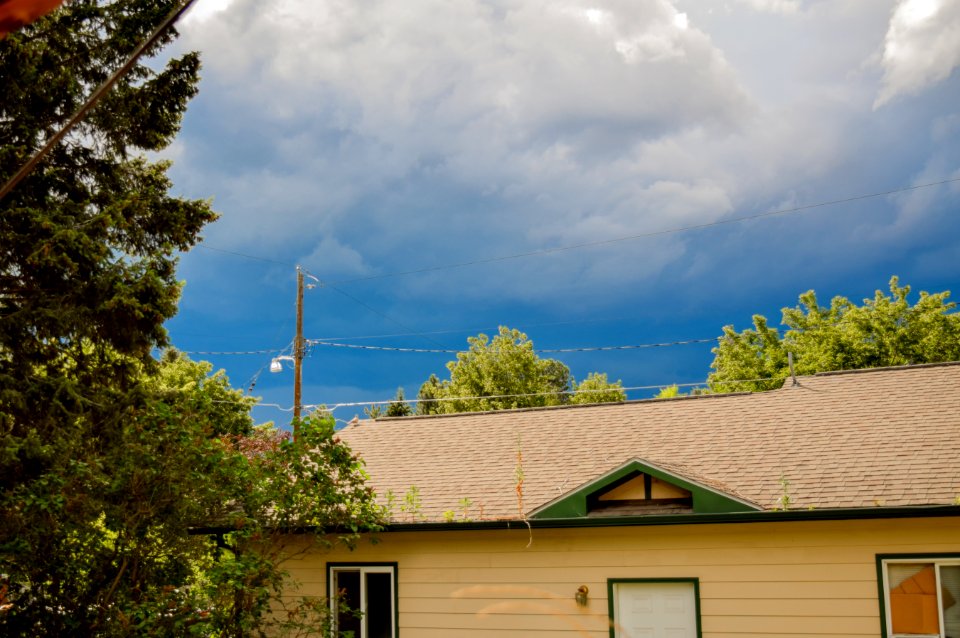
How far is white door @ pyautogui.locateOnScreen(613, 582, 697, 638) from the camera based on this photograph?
33.7ft

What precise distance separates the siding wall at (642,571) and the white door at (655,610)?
0.15 m

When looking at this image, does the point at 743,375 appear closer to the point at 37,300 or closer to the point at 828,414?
the point at 828,414

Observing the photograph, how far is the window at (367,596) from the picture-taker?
11617 mm

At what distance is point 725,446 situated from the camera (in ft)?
41.2

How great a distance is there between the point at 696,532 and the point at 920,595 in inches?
93.5

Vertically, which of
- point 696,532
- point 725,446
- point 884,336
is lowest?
point 696,532

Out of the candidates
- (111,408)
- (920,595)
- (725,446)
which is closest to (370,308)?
(111,408)

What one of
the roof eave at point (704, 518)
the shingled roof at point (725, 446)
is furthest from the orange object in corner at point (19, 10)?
the shingled roof at point (725, 446)

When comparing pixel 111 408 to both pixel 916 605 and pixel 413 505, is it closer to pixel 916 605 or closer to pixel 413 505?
pixel 413 505

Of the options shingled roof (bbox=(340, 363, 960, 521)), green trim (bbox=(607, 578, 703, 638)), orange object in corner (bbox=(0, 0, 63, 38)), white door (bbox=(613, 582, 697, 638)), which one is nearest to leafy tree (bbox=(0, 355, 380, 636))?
shingled roof (bbox=(340, 363, 960, 521))

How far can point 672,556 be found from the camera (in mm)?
10398

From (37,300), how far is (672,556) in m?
10.1

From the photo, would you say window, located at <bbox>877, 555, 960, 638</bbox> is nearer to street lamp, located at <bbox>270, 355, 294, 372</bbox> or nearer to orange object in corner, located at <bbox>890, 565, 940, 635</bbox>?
orange object in corner, located at <bbox>890, 565, 940, 635</bbox>

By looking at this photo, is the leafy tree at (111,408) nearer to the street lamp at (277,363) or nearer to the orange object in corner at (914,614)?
the orange object in corner at (914,614)
